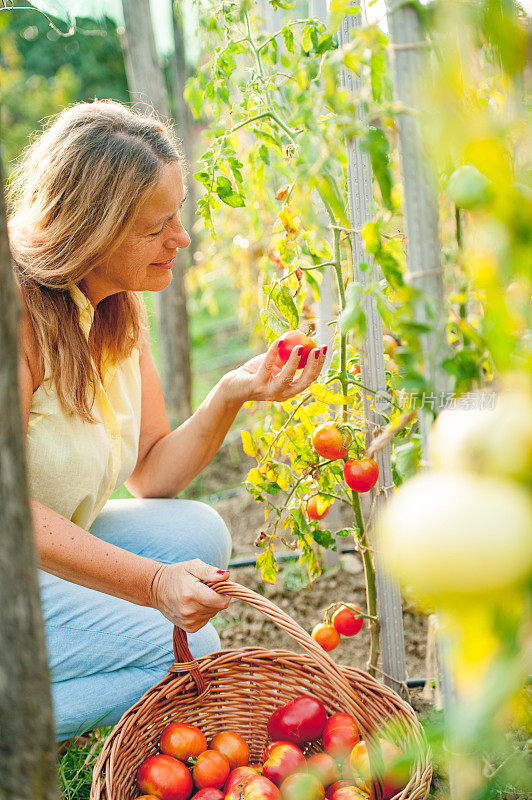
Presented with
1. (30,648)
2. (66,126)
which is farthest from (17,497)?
(66,126)

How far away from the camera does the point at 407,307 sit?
0.64 m

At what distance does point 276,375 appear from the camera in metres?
1.38

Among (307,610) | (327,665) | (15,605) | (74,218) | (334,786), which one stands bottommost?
(307,610)

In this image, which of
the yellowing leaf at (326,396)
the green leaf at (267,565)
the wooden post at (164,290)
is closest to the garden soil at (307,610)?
the green leaf at (267,565)

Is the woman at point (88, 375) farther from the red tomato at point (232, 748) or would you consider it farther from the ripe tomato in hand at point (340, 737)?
the ripe tomato in hand at point (340, 737)

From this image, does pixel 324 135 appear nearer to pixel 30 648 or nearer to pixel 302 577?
pixel 30 648

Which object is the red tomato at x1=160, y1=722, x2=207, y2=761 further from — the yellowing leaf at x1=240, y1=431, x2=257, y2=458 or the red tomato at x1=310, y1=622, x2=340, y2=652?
the yellowing leaf at x1=240, y1=431, x2=257, y2=458

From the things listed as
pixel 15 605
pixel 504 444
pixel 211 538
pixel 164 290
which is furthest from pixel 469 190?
pixel 164 290

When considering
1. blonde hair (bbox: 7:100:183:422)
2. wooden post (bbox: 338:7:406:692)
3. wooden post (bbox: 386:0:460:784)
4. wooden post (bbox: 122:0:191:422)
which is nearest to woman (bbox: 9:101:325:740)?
blonde hair (bbox: 7:100:183:422)

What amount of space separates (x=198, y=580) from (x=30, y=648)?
57 cm

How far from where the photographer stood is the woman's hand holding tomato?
1.30 meters

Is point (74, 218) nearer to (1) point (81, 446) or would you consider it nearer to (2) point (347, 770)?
(1) point (81, 446)

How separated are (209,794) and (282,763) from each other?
0.40ft

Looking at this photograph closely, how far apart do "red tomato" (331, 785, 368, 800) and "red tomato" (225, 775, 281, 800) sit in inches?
3.5
